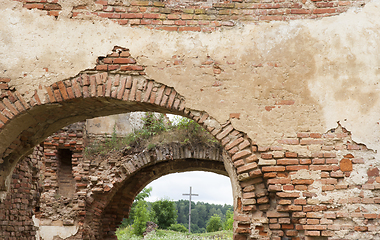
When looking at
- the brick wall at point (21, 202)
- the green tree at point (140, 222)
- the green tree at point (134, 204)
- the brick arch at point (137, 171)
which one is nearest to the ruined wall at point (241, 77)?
the brick wall at point (21, 202)

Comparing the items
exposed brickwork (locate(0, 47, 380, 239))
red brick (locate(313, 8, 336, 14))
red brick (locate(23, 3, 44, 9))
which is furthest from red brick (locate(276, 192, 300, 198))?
red brick (locate(23, 3, 44, 9))

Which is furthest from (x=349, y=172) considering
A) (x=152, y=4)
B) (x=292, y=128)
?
(x=152, y=4)

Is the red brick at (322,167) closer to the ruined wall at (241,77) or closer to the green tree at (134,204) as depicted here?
the ruined wall at (241,77)

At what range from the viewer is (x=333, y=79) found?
3721 millimetres

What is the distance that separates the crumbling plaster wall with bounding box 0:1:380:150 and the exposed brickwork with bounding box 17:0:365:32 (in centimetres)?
9

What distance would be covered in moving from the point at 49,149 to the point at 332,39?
7.63 meters

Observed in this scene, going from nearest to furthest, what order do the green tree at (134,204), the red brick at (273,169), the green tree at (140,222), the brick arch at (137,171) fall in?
the red brick at (273,169)
the brick arch at (137,171)
the green tree at (140,222)
the green tree at (134,204)

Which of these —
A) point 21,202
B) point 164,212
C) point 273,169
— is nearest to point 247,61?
point 273,169

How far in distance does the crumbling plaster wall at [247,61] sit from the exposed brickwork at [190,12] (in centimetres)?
9

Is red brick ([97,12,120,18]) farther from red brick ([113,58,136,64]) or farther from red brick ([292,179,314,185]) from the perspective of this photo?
red brick ([292,179,314,185])

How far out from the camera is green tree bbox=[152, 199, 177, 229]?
2569cm

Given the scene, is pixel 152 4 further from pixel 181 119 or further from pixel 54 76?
pixel 181 119

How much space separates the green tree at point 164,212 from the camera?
2569 centimetres

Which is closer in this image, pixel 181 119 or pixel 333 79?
pixel 333 79
